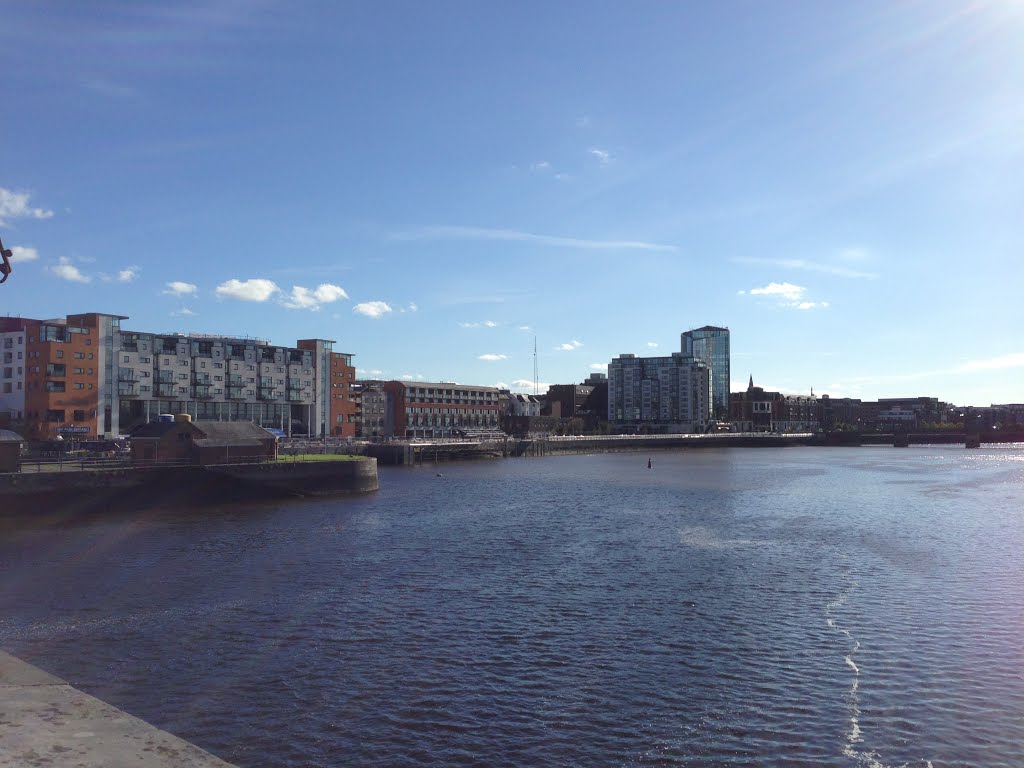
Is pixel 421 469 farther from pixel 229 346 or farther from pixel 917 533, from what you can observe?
pixel 917 533

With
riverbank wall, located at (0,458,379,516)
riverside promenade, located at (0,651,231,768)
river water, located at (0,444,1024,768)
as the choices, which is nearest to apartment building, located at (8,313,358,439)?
riverbank wall, located at (0,458,379,516)

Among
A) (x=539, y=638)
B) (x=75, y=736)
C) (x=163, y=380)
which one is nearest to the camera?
(x=75, y=736)

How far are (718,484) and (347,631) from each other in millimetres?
80055

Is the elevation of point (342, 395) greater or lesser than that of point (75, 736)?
greater

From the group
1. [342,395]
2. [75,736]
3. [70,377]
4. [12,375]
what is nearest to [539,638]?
[75,736]

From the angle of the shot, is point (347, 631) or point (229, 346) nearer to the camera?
point (347, 631)

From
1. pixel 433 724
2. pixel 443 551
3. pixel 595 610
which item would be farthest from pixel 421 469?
pixel 433 724

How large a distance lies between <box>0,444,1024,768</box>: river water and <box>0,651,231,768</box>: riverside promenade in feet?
6.70

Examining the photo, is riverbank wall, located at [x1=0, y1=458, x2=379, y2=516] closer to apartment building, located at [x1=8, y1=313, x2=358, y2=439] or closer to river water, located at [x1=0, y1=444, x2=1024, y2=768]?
river water, located at [x1=0, y1=444, x2=1024, y2=768]

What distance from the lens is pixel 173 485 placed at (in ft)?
232

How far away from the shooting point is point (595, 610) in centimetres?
3244

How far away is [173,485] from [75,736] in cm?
5834

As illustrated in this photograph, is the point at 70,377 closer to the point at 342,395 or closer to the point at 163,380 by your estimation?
the point at 163,380

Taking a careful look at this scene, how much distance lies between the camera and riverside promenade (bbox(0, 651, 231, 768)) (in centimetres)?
1533
